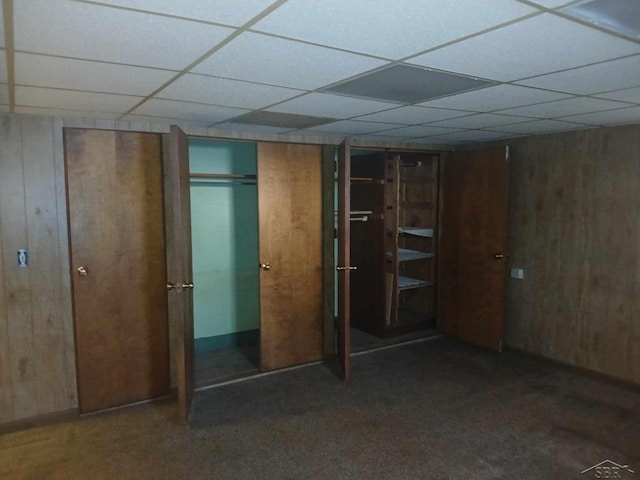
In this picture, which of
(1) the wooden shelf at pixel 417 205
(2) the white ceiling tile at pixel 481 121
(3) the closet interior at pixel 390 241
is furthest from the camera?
(1) the wooden shelf at pixel 417 205

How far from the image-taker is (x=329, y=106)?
292 cm

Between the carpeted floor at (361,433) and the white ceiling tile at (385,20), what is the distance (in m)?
2.35

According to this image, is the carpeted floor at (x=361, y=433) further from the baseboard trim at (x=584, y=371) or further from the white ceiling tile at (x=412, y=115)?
the white ceiling tile at (x=412, y=115)

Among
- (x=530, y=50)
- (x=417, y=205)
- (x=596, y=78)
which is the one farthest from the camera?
(x=417, y=205)

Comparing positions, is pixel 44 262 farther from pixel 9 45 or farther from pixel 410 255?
pixel 410 255

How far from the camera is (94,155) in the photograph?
3.37 metres

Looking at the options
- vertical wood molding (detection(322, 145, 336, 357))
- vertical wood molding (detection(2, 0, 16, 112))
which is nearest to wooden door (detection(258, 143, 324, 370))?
vertical wood molding (detection(322, 145, 336, 357))

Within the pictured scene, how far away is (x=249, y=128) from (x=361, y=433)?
101 inches

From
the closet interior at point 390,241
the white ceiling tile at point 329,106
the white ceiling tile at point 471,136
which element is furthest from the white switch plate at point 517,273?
the white ceiling tile at point 329,106

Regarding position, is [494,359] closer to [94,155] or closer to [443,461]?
[443,461]

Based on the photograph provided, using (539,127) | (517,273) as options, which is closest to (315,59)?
(539,127)

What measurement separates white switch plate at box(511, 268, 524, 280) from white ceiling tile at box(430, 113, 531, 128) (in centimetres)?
169

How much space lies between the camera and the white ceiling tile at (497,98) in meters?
2.49

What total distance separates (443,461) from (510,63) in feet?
7.57
